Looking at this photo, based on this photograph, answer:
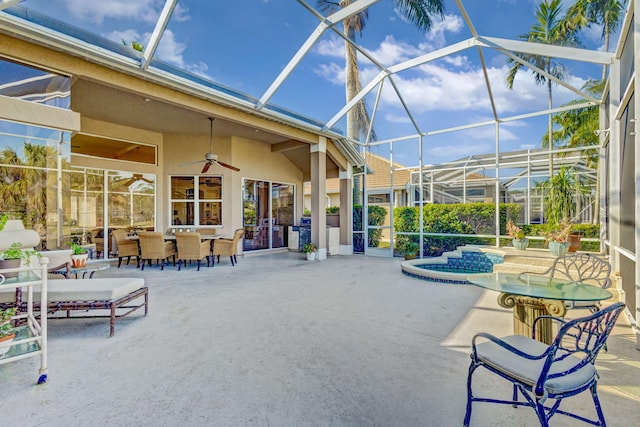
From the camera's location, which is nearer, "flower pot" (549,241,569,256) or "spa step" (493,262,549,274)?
"flower pot" (549,241,569,256)

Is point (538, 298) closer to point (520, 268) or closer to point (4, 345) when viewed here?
point (520, 268)

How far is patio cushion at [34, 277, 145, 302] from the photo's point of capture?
337 cm

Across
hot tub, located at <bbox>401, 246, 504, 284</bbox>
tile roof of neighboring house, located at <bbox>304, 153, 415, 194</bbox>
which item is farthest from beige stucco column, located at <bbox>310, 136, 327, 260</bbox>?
tile roof of neighboring house, located at <bbox>304, 153, 415, 194</bbox>

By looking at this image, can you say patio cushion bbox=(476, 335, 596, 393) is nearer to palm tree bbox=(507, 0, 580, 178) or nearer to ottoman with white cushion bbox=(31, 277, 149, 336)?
ottoman with white cushion bbox=(31, 277, 149, 336)

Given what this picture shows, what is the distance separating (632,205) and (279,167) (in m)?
9.09

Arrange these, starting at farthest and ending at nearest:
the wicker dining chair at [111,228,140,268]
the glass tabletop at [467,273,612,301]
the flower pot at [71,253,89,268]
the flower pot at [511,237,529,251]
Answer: the wicker dining chair at [111,228,140,268] → the flower pot at [511,237,529,251] → the flower pot at [71,253,89,268] → the glass tabletop at [467,273,612,301]

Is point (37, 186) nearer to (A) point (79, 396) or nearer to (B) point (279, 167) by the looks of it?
(A) point (79, 396)

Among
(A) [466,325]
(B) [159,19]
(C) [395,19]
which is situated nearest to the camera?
(A) [466,325]

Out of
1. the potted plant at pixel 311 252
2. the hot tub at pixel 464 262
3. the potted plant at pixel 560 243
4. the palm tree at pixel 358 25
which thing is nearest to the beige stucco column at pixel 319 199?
the potted plant at pixel 311 252

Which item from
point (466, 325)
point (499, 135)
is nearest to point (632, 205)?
point (466, 325)

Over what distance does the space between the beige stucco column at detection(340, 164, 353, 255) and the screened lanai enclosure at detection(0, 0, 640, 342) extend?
56mm

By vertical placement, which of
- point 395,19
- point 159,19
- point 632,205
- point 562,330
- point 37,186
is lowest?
point 562,330

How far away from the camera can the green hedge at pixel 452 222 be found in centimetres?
857

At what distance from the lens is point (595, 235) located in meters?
7.53
